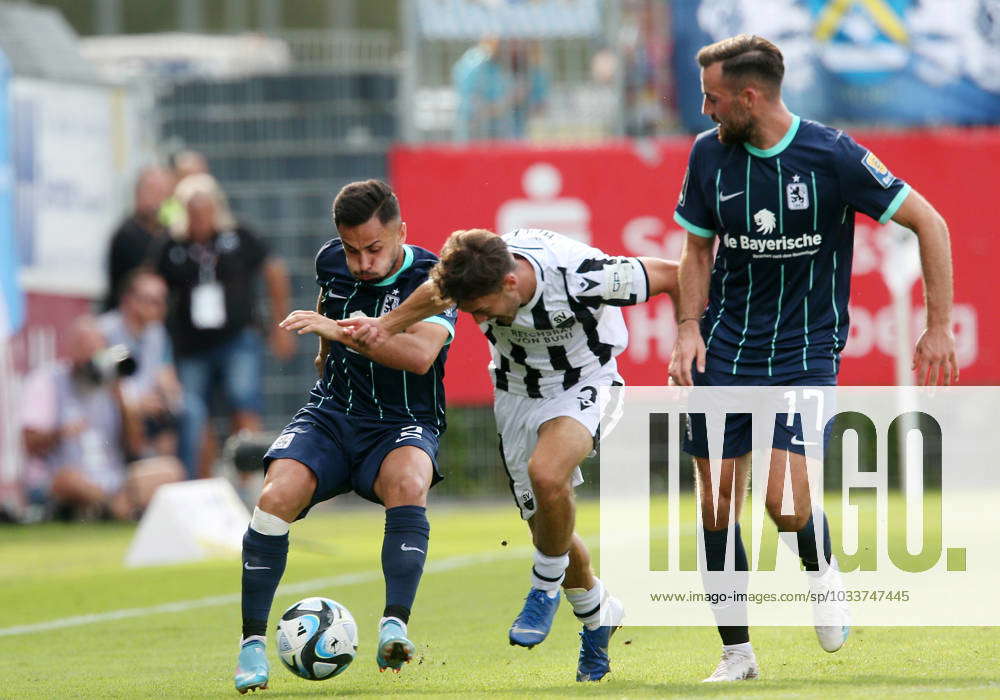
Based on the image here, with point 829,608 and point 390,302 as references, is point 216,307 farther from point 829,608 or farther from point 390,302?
point 829,608

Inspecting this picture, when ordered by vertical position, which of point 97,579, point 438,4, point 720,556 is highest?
point 438,4

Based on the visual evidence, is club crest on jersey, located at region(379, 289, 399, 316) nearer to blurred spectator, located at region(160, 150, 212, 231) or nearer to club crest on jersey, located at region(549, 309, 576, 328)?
club crest on jersey, located at region(549, 309, 576, 328)

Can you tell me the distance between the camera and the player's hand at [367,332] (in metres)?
6.96

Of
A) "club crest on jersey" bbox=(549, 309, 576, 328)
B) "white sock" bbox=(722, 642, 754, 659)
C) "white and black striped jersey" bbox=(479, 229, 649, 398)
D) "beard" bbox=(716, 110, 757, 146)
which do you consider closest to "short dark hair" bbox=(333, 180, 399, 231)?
"white and black striped jersey" bbox=(479, 229, 649, 398)

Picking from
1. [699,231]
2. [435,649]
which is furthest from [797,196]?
[435,649]

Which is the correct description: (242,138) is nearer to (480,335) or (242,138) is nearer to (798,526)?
(480,335)

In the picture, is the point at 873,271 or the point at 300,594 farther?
the point at 873,271

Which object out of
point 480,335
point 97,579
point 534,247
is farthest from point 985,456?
point 534,247

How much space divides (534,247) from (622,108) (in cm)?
1138

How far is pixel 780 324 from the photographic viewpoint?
7152 mm

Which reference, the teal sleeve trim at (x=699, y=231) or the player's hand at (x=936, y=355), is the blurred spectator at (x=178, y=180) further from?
the player's hand at (x=936, y=355)

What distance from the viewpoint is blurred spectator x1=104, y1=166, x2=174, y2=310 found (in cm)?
1744

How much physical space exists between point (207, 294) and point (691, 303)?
33.3ft

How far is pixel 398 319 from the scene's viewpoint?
707cm
